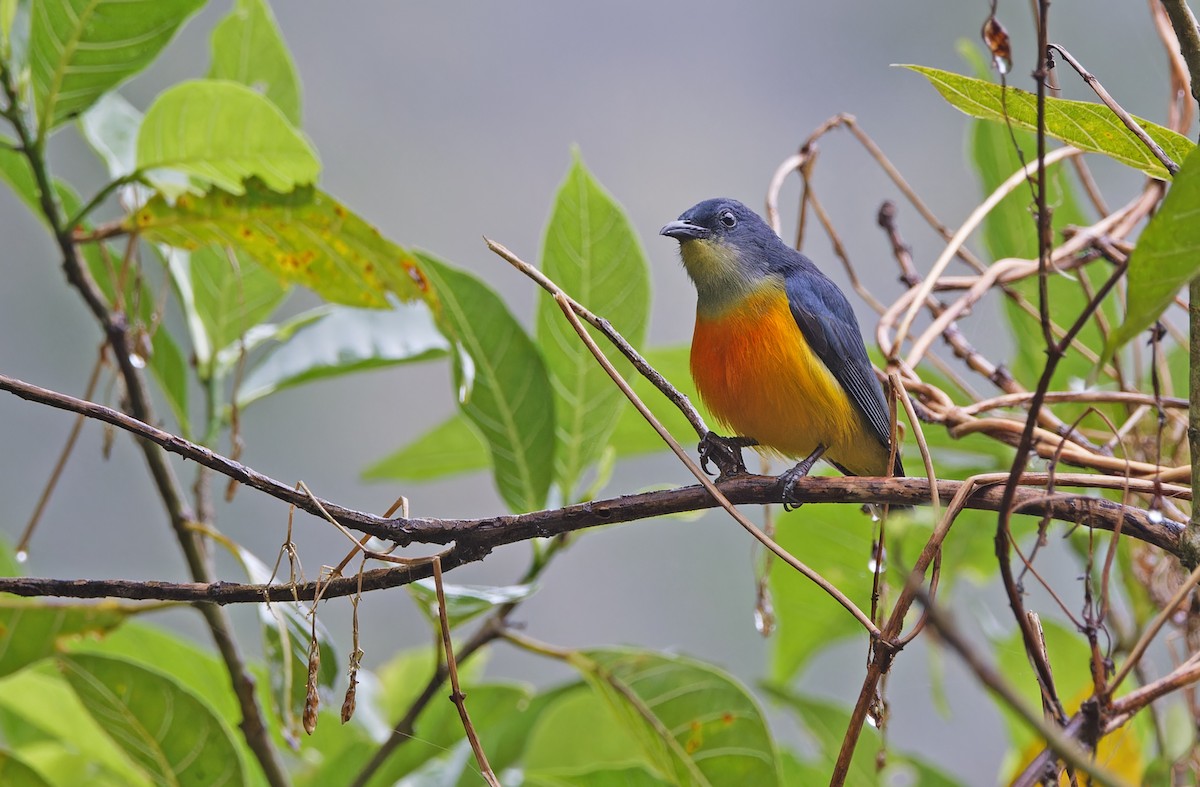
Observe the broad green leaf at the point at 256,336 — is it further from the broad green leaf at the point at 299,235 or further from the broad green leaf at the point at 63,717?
the broad green leaf at the point at 63,717

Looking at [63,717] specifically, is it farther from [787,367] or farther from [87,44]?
[787,367]

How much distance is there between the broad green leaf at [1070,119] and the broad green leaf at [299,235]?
80 centimetres

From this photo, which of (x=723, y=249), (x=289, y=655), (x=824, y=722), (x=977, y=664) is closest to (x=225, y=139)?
(x=289, y=655)

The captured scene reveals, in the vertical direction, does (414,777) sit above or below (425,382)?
below

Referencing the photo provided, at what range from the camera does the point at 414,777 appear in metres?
1.73

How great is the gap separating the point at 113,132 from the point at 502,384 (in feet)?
3.02

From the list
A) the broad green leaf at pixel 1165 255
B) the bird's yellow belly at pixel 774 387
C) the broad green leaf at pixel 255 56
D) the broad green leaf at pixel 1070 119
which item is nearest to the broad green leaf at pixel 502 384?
the bird's yellow belly at pixel 774 387

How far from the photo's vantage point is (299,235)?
1.54m

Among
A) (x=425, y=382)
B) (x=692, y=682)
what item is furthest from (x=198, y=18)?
(x=692, y=682)

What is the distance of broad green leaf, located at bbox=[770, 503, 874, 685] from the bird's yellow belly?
4.5 inches

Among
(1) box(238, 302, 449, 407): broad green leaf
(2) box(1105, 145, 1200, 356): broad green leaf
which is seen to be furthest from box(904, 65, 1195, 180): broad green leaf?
(1) box(238, 302, 449, 407): broad green leaf

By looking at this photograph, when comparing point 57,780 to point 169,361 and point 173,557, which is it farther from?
point 173,557

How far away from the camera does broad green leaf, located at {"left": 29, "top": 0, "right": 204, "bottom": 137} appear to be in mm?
1473

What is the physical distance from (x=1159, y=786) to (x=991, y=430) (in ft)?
1.86
